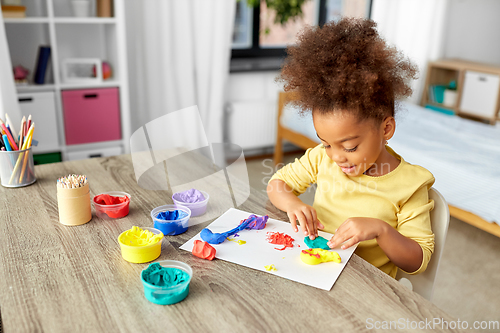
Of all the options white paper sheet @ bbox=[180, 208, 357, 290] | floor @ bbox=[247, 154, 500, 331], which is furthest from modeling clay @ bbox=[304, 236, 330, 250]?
floor @ bbox=[247, 154, 500, 331]

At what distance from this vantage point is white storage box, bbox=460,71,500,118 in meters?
3.12

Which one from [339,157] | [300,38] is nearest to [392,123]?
[339,157]

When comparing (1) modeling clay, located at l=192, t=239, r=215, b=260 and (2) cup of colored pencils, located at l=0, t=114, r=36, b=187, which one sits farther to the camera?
(2) cup of colored pencils, located at l=0, t=114, r=36, b=187

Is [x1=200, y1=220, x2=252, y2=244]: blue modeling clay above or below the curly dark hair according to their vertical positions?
below

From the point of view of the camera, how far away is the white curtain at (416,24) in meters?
3.50

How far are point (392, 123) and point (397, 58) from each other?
151 millimetres

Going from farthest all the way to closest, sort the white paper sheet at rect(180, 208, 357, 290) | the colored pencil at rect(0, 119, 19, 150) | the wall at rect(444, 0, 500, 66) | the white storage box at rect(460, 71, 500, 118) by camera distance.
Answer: the wall at rect(444, 0, 500, 66) → the white storage box at rect(460, 71, 500, 118) → the colored pencil at rect(0, 119, 19, 150) → the white paper sheet at rect(180, 208, 357, 290)

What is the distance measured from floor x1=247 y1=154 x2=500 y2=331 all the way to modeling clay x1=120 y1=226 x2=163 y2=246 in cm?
60

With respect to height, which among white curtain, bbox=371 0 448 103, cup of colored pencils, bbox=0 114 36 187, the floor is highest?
white curtain, bbox=371 0 448 103

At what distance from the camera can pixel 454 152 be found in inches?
90.0

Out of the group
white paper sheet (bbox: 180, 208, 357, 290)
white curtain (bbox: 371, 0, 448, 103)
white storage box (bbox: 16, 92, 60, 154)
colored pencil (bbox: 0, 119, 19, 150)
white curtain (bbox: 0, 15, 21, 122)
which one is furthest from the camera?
white curtain (bbox: 371, 0, 448, 103)

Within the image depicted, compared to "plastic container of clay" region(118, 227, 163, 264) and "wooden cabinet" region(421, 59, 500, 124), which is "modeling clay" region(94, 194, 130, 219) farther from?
"wooden cabinet" region(421, 59, 500, 124)

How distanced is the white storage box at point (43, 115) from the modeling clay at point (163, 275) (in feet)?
5.75

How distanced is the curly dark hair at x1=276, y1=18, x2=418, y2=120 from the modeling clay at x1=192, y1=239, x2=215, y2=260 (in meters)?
0.38
